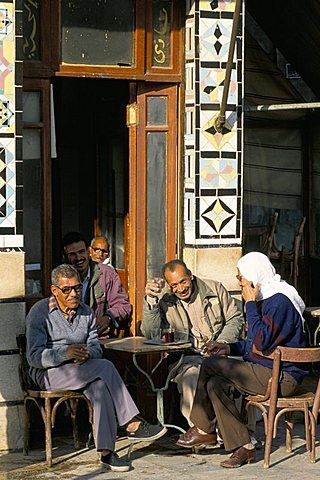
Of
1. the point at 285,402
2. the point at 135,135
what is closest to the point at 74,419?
the point at 285,402

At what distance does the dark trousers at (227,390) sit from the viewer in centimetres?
808

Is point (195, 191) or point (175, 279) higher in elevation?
point (195, 191)

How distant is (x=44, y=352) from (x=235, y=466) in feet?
4.87

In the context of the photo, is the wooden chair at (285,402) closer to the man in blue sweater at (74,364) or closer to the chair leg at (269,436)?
the chair leg at (269,436)

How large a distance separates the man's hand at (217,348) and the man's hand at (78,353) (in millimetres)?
950

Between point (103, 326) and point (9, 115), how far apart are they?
68.3 inches

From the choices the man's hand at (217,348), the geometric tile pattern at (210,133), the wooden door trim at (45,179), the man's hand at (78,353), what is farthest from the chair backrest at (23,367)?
the geometric tile pattern at (210,133)

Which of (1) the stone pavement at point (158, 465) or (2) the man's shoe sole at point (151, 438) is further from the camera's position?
(2) the man's shoe sole at point (151, 438)

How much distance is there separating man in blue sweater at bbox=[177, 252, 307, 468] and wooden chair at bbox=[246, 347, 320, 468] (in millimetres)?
77

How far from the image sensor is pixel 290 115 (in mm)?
11125

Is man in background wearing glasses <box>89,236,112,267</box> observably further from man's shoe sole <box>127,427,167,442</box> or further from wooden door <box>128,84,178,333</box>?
man's shoe sole <box>127,427,167,442</box>

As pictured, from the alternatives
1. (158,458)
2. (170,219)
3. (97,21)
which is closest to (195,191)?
(170,219)

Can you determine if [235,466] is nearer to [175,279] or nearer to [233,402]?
[233,402]

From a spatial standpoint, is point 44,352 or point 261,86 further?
point 261,86
